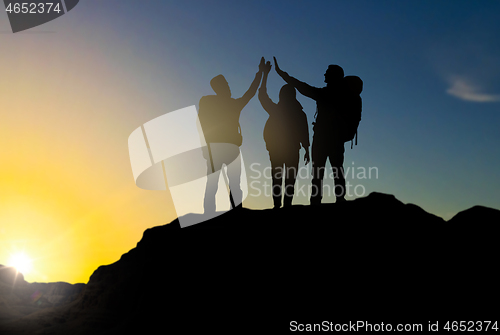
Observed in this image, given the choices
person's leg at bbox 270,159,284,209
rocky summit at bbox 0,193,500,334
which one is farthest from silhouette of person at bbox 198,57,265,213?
rocky summit at bbox 0,193,500,334

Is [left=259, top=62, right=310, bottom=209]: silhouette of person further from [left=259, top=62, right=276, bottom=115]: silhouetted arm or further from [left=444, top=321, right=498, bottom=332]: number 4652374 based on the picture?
[left=444, top=321, right=498, bottom=332]: number 4652374

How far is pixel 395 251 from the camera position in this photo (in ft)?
22.9

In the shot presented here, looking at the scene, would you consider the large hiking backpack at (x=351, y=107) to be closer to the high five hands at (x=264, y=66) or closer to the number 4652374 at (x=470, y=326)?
the high five hands at (x=264, y=66)

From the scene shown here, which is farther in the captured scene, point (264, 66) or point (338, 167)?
point (264, 66)

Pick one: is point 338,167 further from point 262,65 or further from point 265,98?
point 262,65

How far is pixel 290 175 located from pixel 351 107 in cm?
236

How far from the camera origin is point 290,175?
8625 mm

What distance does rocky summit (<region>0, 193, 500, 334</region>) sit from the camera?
6.36 metres

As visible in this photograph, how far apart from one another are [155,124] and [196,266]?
A: 3.76 meters

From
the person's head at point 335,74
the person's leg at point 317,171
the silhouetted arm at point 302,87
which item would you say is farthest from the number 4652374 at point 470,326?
the person's head at point 335,74

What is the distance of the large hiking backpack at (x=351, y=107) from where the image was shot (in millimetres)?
8250

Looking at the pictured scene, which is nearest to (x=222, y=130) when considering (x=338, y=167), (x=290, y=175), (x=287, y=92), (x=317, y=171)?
(x=287, y=92)

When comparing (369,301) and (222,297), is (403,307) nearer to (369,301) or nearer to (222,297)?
(369,301)

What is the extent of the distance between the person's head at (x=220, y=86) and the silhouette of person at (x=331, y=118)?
4.84 ft
